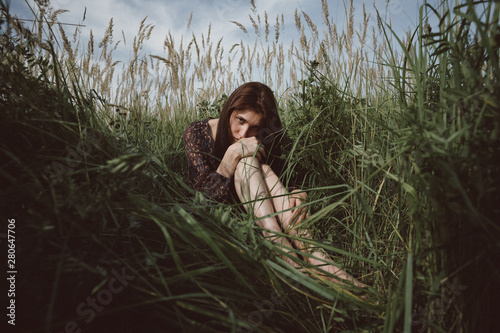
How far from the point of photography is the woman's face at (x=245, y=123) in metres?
1.89

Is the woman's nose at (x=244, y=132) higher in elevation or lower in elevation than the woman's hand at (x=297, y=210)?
higher

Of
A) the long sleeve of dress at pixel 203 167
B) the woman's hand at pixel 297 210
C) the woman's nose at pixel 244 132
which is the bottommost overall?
the woman's hand at pixel 297 210

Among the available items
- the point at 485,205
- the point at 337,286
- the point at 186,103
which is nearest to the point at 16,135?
the point at 337,286

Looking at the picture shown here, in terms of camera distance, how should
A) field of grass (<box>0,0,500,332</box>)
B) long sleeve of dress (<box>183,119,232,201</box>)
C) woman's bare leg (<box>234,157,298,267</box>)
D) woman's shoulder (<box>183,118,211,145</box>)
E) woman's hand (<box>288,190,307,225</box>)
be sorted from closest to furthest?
field of grass (<box>0,0,500,332</box>), woman's hand (<box>288,190,307,225</box>), woman's bare leg (<box>234,157,298,267</box>), long sleeve of dress (<box>183,119,232,201</box>), woman's shoulder (<box>183,118,211,145</box>)

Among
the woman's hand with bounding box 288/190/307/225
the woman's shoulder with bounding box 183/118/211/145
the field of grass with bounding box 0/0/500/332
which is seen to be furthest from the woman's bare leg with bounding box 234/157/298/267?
the woman's shoulder with bounding box 183/118/211/145

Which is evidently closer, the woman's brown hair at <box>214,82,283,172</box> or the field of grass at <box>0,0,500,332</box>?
the field of grass at <box>0,0,500,332</box>

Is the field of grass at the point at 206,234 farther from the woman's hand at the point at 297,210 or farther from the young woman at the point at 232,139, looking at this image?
the young woman at the point at 232,139

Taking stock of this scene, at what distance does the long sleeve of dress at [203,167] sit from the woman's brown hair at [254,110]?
91 millimetres

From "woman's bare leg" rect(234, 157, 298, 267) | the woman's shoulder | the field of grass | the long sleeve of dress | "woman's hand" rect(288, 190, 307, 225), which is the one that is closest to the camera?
the field of grass

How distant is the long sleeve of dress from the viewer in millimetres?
1494

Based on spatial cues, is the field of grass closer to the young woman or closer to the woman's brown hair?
the young woman

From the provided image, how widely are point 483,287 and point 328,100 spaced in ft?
3.49

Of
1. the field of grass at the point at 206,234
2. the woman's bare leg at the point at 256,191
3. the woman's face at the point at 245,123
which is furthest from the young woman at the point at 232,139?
the field of grass at the point at 206,234

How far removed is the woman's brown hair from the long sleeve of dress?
9 cm
